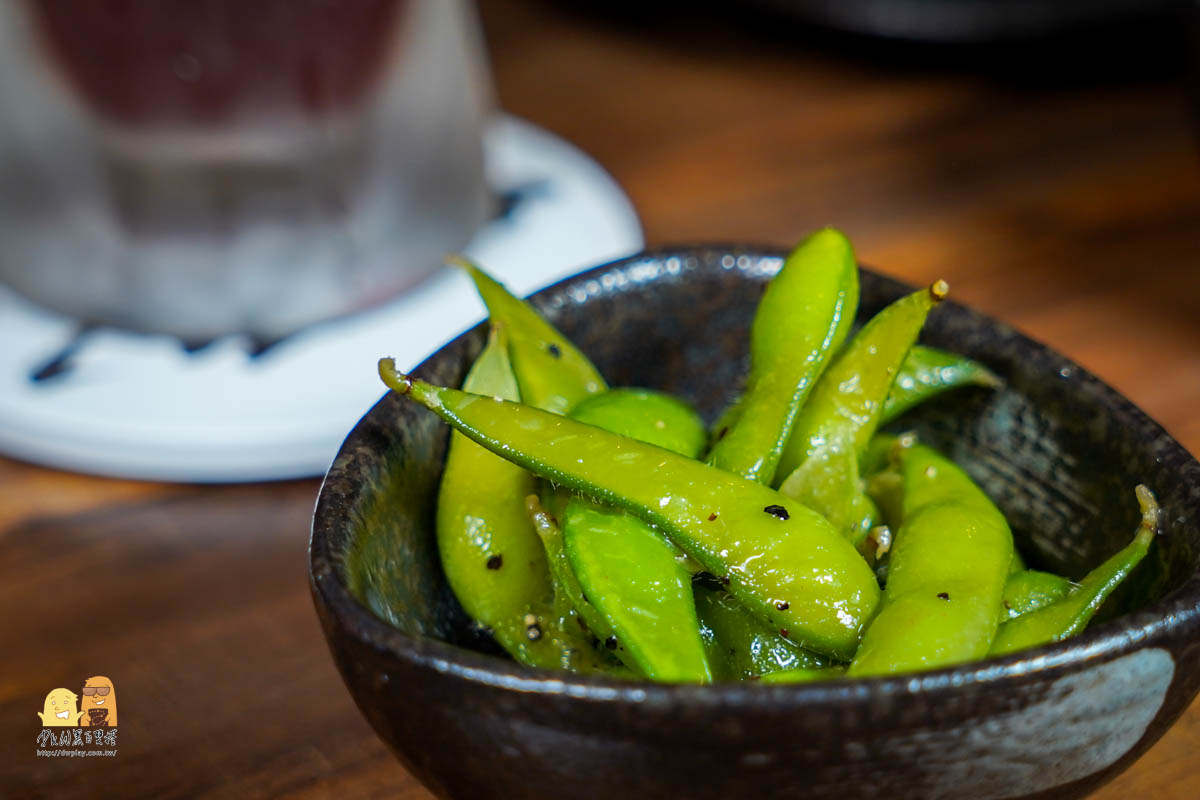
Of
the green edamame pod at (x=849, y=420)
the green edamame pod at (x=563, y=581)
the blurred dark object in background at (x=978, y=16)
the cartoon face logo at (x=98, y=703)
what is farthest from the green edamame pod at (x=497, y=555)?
the blurred dark object in background at (x=978, y=16)

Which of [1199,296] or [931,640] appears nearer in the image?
[931,640]

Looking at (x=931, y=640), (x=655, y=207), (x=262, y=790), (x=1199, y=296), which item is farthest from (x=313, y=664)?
(x=1199, y=296)

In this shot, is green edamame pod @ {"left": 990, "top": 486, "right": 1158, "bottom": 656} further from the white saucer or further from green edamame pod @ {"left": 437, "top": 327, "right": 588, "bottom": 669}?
the white saucer

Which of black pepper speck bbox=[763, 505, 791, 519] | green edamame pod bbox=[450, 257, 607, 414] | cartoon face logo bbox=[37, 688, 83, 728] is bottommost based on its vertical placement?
cartoon face logo bbox=[37, 688, 83, 728]

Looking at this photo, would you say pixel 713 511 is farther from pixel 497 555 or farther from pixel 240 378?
pixel 240 378

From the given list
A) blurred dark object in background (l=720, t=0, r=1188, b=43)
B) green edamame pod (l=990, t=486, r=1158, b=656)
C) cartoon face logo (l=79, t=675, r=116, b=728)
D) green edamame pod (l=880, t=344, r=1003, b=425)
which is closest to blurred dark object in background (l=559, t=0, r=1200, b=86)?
blurred dark object in background (l=720, t=0, r=1188, b=43)

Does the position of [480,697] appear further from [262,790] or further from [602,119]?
[602,119]

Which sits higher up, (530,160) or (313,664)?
(530,160)
